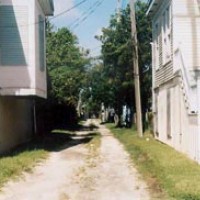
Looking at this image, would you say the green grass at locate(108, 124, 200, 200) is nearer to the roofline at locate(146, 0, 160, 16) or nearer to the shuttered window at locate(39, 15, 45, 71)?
the shuttered window at locate(39, 15, 45, 71)

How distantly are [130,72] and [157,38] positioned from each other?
45.0 feet

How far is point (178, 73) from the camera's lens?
63.0 ft

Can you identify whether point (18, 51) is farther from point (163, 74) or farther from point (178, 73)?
point (163, 74)

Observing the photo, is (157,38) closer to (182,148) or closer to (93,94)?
(182,148)

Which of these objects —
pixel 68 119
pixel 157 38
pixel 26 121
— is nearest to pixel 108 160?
pixel 157 38

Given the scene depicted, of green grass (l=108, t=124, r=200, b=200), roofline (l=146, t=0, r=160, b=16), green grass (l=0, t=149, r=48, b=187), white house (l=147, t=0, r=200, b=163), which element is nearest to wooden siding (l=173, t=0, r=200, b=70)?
white house (l=147, t=0, r=200, b=163)

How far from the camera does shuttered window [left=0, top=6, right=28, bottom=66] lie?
20297 millimetres

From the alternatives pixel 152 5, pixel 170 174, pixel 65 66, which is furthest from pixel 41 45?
pixel 65 66

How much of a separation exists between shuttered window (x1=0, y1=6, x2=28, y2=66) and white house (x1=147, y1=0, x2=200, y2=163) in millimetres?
5424

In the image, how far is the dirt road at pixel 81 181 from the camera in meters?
11.4

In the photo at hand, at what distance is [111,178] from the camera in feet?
45.8

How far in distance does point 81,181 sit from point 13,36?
8615mm

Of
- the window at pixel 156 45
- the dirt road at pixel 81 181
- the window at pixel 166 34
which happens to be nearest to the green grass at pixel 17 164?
the dirt road at pixel 81 181

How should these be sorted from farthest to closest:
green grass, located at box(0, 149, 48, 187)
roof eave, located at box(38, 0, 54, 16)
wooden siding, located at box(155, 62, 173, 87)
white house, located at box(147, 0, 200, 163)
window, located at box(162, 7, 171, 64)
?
roof eave, located at box(38, 0, 54, 16) → window, located at box(162, 7, 171, 64) → wooden siding, located at box(155, 62, 173, 87) → white house, located at box(147, 0, 200, 163) → green grass, located at box(0, 149, 48, 187)
